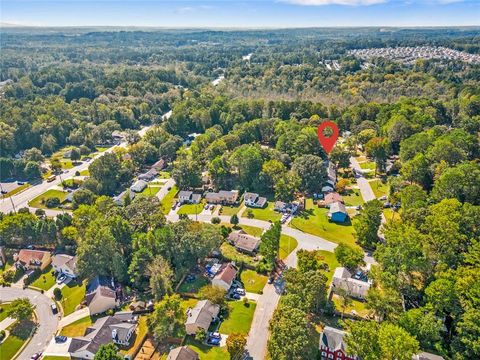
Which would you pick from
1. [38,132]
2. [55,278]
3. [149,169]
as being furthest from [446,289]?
[38,132]

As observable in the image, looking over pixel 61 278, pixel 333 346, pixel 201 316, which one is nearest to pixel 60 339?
pixel 61 278

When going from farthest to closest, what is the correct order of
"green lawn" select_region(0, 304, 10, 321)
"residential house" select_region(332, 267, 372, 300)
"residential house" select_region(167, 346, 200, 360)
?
"green lawn" select_region(0, 304, 10, 321)
"residential house" select_region(332, 267, 372, 300)
"residential house" select_region(167, 346, 200, 360)

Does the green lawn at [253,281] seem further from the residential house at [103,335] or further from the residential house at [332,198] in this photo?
the residential house at [332,198]

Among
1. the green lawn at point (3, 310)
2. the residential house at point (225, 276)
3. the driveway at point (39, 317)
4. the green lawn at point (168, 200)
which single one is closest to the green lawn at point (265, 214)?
the green lawn at point (168, 200)

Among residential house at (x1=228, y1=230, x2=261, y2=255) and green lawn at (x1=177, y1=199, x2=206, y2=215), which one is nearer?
residential house at (x1=228, y1=230, x2=261, y2=255)

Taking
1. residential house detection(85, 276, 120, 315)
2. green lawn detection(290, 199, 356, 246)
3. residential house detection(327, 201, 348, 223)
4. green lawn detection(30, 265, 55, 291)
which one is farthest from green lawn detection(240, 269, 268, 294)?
green lawn detection(30, 265, 55, 291)

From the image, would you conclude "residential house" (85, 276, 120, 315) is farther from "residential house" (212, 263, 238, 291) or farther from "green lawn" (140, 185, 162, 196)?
"green lawn" (140, 185, 162, 196)
